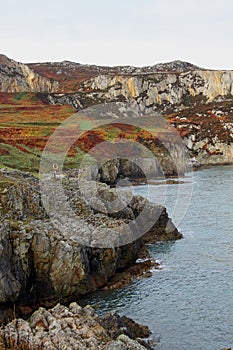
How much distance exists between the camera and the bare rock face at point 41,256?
108ft

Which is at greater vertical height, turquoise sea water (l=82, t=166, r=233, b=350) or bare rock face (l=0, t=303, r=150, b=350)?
bare rock face (l=0, t=303, r=150, b=350)

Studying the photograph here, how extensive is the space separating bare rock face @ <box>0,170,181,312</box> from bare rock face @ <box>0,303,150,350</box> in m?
7.67

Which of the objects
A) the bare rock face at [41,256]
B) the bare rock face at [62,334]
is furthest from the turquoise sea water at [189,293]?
the bare rock face at [62,334]

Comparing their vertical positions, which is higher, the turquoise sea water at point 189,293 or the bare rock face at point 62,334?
the bare rock face at point 62,334

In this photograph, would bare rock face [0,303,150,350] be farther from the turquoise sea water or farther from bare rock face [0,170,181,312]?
bare rock face [0,170,181,312]

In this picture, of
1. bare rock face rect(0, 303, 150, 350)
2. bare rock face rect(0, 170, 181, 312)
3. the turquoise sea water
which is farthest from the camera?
bare rock face rect(0, 170, 181, 312)

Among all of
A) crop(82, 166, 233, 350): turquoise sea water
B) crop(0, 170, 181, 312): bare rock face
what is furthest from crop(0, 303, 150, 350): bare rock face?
crop(0, 170, 181, 312): bare rock face

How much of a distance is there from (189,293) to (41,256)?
11.7 meters

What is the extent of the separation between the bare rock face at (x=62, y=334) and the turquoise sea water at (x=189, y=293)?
580cm

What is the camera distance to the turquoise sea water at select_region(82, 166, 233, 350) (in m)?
29.8

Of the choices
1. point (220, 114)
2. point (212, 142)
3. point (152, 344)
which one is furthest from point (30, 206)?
point (220, 114)

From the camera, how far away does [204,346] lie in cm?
2819

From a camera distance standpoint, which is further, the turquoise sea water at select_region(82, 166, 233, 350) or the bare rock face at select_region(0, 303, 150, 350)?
the turquoise sea water at select_region(82, 166, 233, 350)

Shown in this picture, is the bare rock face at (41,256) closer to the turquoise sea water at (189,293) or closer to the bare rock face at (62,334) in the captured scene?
the turquoise sea water at (189,293)
